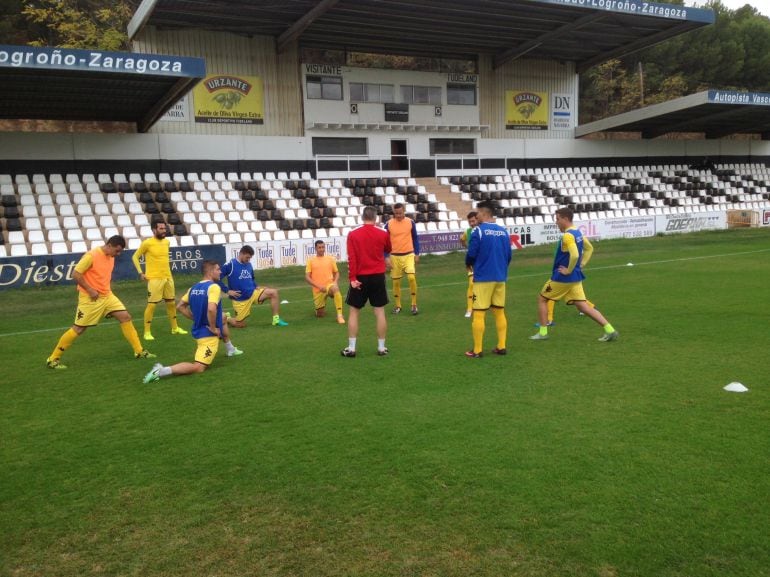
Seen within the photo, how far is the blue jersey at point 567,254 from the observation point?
8719mm

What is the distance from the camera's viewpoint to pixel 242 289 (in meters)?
10.9

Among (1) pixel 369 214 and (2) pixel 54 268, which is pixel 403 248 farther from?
(2) pixel 54 268

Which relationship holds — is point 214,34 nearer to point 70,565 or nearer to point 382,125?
point 382,125

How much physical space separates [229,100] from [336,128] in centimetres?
461

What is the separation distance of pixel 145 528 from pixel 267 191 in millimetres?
21568

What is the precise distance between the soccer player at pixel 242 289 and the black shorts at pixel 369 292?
2.95 m

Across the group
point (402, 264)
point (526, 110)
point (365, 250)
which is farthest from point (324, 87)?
point (365, 250)

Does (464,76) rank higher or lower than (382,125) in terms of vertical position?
higher

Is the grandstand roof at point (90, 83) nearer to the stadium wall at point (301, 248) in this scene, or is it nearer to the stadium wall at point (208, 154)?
the stadium wall at point (208, 154)

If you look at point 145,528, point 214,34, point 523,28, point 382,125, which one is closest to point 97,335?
point 145,528

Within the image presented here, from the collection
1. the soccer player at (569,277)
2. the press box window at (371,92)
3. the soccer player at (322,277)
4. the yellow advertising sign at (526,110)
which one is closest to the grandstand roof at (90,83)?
the press box window at (371,92)

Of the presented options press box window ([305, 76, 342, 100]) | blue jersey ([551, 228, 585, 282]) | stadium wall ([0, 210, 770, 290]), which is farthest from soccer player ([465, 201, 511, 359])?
press box window ([305, 76, 342, 100])

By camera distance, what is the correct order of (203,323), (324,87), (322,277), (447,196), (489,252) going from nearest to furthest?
1. (203,323)
2. (489,252)
3. (322,277)
4. (324,87)
5. (447,196)

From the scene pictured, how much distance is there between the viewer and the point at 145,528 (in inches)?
161
